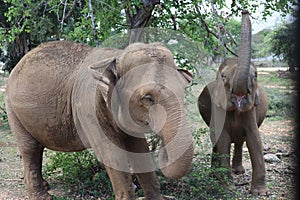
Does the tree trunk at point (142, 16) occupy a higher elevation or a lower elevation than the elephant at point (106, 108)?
higher

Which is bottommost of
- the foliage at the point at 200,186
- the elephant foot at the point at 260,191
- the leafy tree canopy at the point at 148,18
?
the elephant foot at the point at 260,191

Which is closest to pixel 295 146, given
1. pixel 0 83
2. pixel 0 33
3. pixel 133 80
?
pixel 133 80

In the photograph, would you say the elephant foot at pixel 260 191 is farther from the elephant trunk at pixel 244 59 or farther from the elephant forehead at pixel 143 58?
the elephant forehead at pixel 143 58

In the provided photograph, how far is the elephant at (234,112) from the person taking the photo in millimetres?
5094

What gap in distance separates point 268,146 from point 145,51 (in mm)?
5618

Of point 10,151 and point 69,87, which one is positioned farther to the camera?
point 10,151

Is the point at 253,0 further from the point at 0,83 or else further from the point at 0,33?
the point at 0,83

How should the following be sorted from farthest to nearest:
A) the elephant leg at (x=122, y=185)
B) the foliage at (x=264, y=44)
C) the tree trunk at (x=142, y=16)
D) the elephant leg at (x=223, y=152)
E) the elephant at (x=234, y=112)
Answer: the foliage at (x=264, y=44)
the tree trunk at (x=142, y=16)
the elephant leg at (x=223, y=152)
the elephant at (x=234, y=112)
the elephant leg at (x=122, y=185)

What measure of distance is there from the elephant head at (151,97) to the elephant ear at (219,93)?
5.62 ft

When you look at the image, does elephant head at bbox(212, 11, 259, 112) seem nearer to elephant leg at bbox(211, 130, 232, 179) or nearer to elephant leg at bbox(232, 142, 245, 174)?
elephant leg at bbox(211, 130, 232, 179)

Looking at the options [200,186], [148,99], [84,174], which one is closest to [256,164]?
[200,186]

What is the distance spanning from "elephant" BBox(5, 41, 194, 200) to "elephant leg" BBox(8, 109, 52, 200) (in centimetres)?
1

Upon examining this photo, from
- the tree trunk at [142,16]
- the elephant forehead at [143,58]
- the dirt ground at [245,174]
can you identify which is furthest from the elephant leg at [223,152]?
the elephant forehead at [143,58]

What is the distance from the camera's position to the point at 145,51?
11.5 ft
